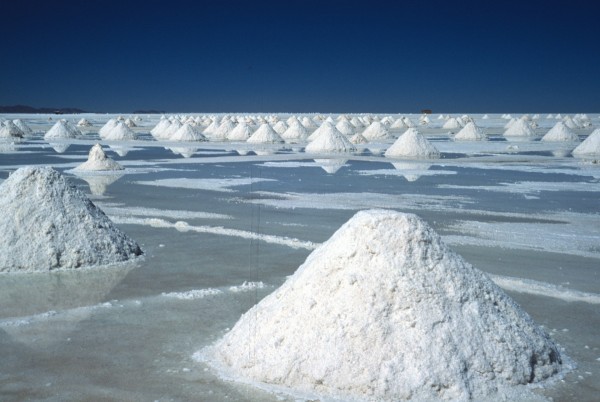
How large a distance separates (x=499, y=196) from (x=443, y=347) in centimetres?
758

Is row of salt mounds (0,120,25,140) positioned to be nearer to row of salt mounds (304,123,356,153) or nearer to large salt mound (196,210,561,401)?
row of salt mounds (304,123,356,153)

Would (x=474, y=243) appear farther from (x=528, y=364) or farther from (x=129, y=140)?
(x=129, y=140)

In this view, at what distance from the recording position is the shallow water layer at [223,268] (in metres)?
3.46

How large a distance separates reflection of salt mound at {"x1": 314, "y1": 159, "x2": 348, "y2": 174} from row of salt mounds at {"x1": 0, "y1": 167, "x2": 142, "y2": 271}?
28.6 feet

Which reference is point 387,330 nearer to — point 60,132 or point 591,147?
point 591,147

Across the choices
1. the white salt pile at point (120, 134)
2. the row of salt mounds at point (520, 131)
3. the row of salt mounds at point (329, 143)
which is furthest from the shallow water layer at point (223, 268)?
the row of salt mounds at point (520, 131)

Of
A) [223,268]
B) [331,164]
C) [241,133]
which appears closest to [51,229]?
[223,268]

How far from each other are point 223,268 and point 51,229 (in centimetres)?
156

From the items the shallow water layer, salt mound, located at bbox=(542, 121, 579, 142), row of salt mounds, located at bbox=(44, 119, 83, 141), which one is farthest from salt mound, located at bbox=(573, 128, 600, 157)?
row of salt mounds, located at bbox=(44, 119, 83, 141)

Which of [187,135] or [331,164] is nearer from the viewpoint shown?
[331,164]

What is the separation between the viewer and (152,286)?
16.9 feet

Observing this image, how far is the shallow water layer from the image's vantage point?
11.3ft

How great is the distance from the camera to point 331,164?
647 inches

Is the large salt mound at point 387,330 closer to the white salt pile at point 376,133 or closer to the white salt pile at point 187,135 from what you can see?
the white salt pile at point 187,135
